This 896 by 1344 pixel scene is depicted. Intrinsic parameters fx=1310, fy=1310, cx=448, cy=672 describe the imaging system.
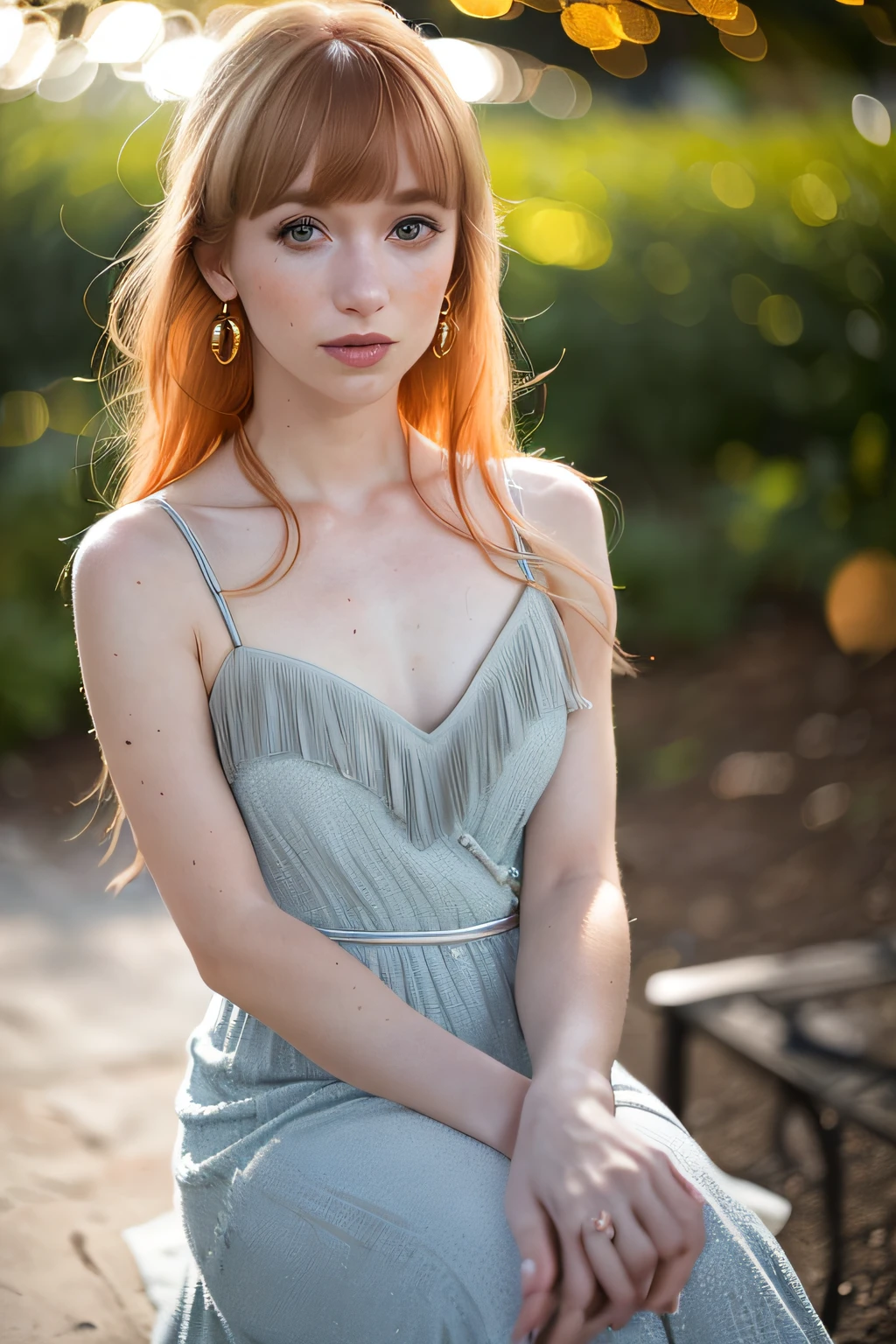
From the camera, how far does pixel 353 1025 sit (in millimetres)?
1389

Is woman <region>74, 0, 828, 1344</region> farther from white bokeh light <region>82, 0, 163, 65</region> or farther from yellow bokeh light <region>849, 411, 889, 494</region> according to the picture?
yellow bokeh light <region>849, 411, 889, 494</region>

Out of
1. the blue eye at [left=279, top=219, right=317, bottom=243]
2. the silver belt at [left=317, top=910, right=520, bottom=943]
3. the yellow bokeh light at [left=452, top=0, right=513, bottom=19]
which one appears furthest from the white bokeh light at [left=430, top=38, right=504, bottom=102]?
the silver belt at [left=317, top=910, right=520, bottom=943]

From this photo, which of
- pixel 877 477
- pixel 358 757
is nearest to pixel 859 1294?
pixel 358 757

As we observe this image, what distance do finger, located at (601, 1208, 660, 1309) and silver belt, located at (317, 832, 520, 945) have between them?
408 mm

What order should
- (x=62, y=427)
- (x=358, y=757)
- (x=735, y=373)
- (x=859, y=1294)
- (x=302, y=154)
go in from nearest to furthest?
(x=302, y=154) < (x=358, y=757) < (x=859, y=1294) < (x=62, y=427) < (x=735, y=373)

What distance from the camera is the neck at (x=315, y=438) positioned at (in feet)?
5.03

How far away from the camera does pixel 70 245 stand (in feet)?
15.8

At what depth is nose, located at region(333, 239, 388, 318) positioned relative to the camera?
53.7 inches

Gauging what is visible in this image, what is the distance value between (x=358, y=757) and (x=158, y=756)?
0.72 feet

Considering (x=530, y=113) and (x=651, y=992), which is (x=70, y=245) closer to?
(x=530, y=113)

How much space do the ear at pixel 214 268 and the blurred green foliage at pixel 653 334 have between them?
10.2ft

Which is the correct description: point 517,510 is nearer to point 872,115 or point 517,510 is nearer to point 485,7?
point 485,7

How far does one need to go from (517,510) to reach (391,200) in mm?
448

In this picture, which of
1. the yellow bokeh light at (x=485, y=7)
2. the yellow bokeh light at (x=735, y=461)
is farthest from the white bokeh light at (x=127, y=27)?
the yellow bokeh light at (x=735, y=461)
